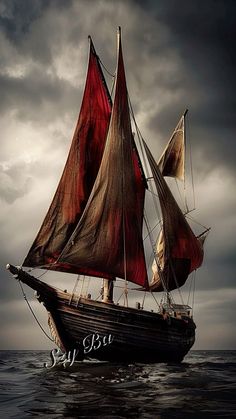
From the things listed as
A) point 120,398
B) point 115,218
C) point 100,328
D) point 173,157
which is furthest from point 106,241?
point 173,157

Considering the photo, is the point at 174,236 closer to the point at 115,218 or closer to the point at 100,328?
the point at 115,218

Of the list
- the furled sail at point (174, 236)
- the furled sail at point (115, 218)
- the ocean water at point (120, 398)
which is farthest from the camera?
the furled sail at point (174, 236)

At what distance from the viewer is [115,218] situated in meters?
25.2

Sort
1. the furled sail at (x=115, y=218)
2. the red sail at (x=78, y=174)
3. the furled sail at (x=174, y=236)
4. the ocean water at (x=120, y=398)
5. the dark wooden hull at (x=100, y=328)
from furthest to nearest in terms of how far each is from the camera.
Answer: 1. the furled sail at (x=174, y=236)
2. the red sail at (x=78, y=174)
3. the furled sail at (x=115, y=218)
4. the dark wooden hull at (x=100, y=328)
5. the ocean water at (x=120, y=398)

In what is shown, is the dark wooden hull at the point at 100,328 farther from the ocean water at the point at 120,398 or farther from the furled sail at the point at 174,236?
the ocean water at the point at 120,398

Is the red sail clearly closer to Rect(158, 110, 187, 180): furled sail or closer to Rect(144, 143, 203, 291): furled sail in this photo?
Rect(144, 143, 203, 291): furled sail

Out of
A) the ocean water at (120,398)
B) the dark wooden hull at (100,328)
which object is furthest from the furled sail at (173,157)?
the ocean water at (120,398)

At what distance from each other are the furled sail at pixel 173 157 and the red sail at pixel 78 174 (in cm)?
1185

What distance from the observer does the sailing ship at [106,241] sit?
23.4 meters

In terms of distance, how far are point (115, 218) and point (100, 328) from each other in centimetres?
702

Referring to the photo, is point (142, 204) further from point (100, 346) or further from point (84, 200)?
point (100, 346)

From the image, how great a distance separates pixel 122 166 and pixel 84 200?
14.2ft

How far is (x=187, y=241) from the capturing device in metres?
31.6

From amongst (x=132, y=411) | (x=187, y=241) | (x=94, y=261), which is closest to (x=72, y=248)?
(x=94, y=261)
